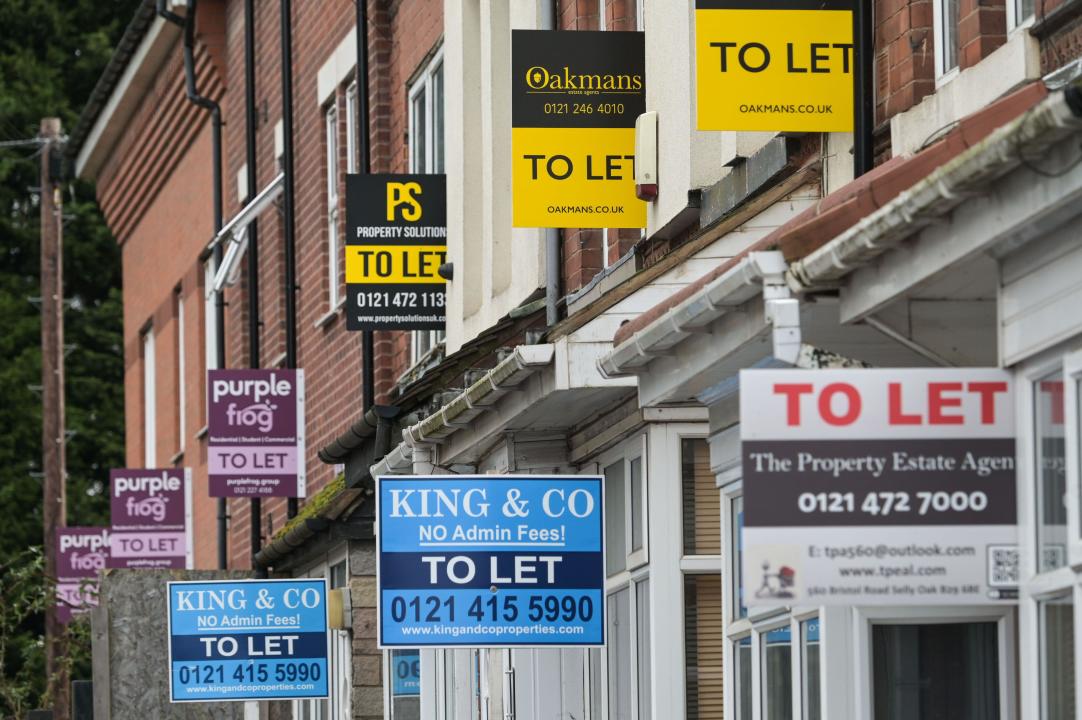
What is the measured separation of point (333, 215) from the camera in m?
22.6

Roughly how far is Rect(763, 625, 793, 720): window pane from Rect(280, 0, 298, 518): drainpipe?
12932mm

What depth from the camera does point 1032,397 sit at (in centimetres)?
709

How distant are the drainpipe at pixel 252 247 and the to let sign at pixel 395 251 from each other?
5.95 meters

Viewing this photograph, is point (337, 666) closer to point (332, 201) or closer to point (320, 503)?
point (320, 503)

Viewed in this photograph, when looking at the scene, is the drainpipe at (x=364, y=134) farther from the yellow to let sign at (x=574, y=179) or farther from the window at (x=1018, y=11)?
the window at (x=1018, y=11)

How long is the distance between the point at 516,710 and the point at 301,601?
14.9 feet

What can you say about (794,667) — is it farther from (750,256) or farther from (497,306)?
(497,306)

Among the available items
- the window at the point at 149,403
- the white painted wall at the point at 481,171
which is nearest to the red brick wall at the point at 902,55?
the white painted wall at the point at 481,171

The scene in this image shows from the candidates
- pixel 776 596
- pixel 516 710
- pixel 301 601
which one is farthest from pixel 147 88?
pixel 776 596

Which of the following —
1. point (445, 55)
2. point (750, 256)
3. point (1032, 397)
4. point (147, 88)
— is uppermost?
point (147, 88)

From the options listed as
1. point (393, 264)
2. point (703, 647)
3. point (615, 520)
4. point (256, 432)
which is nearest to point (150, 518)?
point (256, 432)

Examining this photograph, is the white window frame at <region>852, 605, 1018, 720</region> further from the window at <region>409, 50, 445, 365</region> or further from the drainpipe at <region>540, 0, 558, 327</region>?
the window at <region>409, 50, 445, 365</region>

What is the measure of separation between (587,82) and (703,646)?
302cm

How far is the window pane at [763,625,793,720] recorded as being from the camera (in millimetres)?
9773
